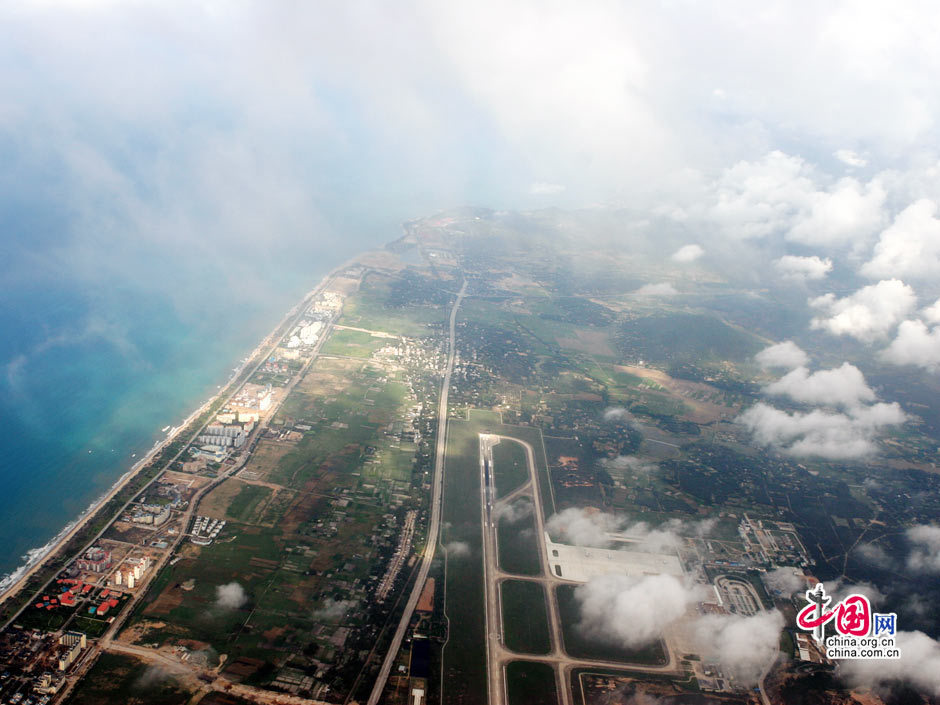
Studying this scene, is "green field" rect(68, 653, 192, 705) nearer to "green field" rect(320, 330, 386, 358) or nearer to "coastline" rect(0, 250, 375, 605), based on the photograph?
"coastline" rect(0, 250, 375, 605)

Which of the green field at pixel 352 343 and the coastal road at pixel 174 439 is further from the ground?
the green field at pixel 352 343

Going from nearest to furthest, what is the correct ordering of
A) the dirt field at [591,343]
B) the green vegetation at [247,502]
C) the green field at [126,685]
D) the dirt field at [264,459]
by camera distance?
the green field at [126,685] → the green vegetation at [247,502] → the dirt field at [264,459] → the dirt field at [591,343]

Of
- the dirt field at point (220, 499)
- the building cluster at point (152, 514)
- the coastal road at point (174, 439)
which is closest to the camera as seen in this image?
the coastal road at point (174, 439)

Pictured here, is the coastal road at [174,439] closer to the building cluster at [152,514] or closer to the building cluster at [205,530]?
the building cluster at [152,514]

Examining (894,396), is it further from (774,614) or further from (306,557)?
(306,557)

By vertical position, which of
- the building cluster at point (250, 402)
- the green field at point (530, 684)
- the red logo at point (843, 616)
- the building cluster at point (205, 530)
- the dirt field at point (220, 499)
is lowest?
the green field at point (530, 684)

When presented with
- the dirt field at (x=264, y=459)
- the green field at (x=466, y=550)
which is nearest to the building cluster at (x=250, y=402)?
the dirt field at (x=264, y=459)

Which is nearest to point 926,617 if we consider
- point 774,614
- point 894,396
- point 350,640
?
point 774,614
